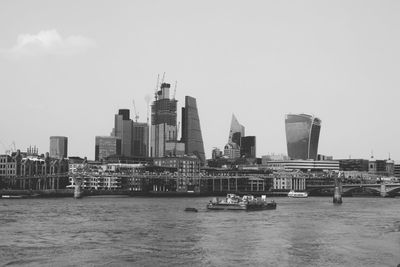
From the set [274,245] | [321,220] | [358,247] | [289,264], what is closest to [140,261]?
[289,264]

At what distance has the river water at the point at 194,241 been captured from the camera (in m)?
56.2

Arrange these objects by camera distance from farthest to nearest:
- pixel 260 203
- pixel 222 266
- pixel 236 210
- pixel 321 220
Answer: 1. pixel 260 203
2. pixel 236 210
3. pixel 321 220
4. pixel 222 266

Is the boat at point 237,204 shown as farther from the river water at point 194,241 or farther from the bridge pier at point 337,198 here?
the bridge pier at point 337,198

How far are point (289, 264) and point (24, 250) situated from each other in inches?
999

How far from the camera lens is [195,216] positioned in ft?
358

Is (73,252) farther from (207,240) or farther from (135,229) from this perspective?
(135,229)

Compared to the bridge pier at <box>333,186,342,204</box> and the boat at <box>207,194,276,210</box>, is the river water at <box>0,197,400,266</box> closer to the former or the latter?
the boat at <box>207,194,276,210</box>

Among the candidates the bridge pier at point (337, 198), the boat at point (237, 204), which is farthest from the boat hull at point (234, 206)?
the bridge pier at point (337, 198)

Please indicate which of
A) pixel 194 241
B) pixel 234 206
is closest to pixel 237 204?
pixel 234 206

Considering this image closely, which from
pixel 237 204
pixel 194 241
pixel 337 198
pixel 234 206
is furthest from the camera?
pixel 337 198

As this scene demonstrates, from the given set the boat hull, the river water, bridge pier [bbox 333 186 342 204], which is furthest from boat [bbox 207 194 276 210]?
bridge pier [bbox 333 186 342 204]

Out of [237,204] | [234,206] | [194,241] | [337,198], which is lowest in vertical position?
[194,241]

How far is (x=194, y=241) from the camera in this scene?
69750mm

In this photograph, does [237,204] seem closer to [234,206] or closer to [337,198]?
[234,206]
